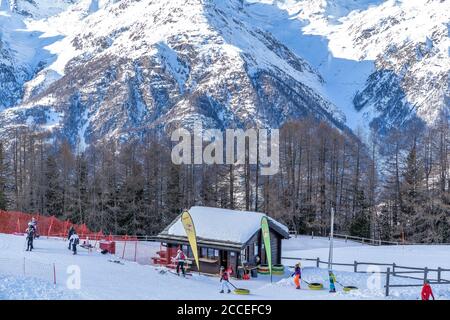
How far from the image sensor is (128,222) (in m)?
53.7

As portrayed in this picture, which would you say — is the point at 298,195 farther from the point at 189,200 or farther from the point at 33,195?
the point at 33,195

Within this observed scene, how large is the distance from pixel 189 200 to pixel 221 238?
2105 cm

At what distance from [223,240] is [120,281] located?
10324mm

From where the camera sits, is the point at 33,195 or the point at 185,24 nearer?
the point at 33,195

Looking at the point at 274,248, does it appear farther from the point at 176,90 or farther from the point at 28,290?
the point at 176,90

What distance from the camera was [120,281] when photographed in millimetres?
25312

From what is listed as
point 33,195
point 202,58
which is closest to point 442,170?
point 33,195

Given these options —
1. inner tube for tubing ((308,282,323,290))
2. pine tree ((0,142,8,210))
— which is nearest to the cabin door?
inner tube for tubing ((308,282,323,290))

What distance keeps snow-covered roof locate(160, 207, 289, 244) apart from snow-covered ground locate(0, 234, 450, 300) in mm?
3024

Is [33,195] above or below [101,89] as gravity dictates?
below

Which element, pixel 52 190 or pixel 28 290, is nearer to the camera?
pixel 28 290

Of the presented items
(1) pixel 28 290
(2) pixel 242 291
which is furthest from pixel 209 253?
(1) pixel 28 290

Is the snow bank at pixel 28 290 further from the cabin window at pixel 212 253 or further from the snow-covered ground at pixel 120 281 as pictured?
the cabin window at pixel 212 253

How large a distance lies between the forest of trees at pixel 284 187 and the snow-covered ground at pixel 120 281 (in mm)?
15354
